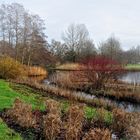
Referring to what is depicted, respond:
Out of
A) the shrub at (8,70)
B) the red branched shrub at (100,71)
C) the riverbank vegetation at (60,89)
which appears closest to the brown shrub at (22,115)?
the riverbank vegetation at (60,89)

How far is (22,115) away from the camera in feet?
29.4

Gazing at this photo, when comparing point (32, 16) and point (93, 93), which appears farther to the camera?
point (32, 16)

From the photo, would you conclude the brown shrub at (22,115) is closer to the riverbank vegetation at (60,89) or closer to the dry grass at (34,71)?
the riverbank vegetation at (60,89)

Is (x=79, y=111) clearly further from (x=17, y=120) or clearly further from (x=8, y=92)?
(x=8, y=92)

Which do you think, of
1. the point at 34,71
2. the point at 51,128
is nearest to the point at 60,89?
the point at 51,128

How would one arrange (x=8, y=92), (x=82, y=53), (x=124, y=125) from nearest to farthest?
(x=124, y=125)
(x=8, y=92)
(x=82, y=53)

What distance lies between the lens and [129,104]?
1988cm

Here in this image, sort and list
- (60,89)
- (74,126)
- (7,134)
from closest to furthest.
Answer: (74,126) → (7,134) → (60,89)

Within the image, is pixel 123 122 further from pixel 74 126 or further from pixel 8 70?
pixel 8 70

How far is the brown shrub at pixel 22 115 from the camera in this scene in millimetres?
8609

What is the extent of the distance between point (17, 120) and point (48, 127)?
174 centimetres

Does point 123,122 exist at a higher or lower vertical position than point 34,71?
lower

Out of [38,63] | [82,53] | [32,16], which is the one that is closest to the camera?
[32,16]

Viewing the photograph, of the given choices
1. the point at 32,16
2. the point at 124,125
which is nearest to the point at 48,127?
the point at 124,125
